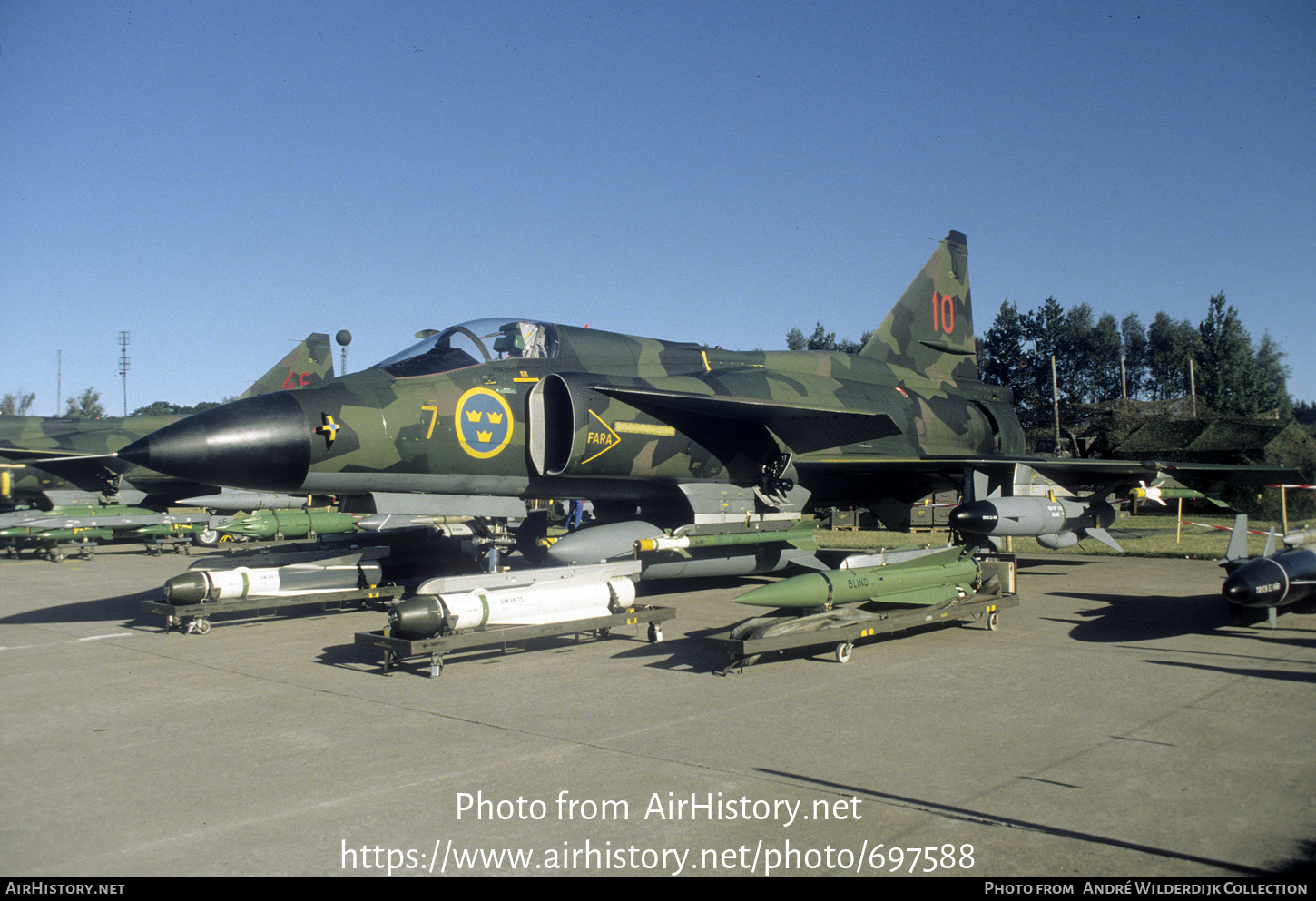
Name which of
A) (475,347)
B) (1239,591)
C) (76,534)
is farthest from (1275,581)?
(76,534)

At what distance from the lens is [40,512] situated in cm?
2309

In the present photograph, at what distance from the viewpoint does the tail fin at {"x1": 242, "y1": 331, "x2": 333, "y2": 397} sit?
21.4 m

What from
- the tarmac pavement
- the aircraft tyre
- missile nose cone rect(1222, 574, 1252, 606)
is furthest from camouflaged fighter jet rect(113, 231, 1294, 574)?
missile nose cone rect(1222, 574, 1252, 606)

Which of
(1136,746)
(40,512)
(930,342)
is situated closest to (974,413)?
(930,342)

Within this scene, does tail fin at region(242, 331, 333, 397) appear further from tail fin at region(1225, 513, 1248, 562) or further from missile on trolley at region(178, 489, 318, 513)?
tail fin at region(1225, 513, 1248, 562)

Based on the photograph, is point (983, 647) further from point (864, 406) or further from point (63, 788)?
point (63, 788)

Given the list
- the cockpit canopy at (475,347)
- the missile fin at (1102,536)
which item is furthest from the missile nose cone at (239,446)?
the missile fin at (1102,536)

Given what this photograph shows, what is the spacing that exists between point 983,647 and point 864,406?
556 centimetres

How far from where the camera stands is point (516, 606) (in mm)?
8805

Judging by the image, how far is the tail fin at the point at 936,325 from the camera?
17.3 m

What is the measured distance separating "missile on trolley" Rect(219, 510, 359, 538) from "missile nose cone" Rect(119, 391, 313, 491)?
11.5 meters

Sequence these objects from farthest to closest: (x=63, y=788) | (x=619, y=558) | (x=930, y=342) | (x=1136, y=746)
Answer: (x=930, y=342) → (x=619, y=558) → (x=1136, y=746) → (x=63, y=788)

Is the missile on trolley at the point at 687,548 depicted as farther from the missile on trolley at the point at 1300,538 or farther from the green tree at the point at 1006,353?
the green tree at the point at 1006,353

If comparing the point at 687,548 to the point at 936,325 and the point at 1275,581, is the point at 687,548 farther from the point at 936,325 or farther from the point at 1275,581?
the point at 936,325
